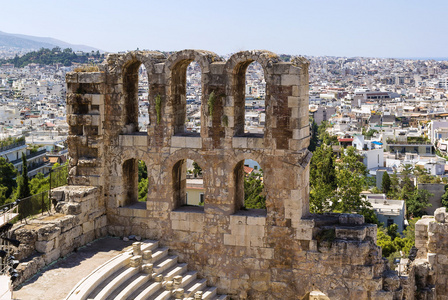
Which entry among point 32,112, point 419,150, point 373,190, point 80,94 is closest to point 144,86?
point 32,112

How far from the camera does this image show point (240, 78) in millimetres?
19391

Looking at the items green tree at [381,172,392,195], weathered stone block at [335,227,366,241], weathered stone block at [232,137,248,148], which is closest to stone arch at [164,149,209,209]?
weathered stone block at [232,137,248,148]

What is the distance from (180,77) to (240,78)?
186cm

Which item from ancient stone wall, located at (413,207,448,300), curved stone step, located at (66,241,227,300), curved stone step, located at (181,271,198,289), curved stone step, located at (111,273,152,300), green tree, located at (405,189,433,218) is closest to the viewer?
curved stone step, located at (66,241,227,300)

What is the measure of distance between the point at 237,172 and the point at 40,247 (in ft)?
18.8

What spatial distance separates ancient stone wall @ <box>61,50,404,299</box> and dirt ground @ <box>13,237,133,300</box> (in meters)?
1.19

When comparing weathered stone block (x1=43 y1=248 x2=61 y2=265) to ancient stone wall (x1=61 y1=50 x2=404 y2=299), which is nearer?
weathered stone block (x1=43 y1=248 x2=61 y2=265)

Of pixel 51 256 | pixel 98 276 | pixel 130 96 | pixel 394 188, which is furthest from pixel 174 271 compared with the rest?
pixel 394 188

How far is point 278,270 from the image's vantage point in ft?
61.9

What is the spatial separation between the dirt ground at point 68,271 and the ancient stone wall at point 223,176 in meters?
1.19

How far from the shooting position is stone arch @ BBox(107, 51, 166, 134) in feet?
64.9

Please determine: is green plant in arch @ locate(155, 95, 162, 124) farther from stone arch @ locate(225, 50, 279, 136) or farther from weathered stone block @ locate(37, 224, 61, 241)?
weathered stone block @ locate(37, 224, 61, 241)

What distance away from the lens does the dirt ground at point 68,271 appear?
621 inches

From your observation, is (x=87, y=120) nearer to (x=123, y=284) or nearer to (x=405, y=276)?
(x=123, y=284)
